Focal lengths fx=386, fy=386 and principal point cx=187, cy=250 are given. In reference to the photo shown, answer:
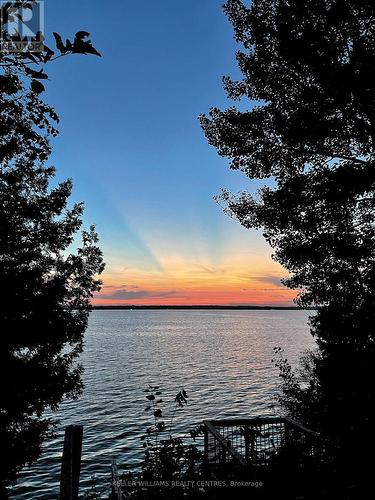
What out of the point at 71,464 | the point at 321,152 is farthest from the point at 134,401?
the point at 71,464

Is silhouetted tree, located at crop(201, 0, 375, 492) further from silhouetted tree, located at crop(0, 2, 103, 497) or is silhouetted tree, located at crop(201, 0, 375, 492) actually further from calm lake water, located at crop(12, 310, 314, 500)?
calm lake water, located at crop(12, 310, 314, 500)

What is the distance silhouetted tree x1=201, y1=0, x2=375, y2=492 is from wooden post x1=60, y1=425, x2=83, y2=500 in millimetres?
5639

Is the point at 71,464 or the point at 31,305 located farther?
the point at 31,305

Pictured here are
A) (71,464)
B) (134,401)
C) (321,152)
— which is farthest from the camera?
(134,401)

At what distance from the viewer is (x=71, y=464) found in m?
4.59

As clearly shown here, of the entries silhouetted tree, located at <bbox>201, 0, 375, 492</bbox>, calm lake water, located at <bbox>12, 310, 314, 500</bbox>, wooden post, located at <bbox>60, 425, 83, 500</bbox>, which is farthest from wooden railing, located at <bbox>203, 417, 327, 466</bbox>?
calm lake water, located at <bbox>12, 310, 314, 500</bbox>

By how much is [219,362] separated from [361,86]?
6390 cm

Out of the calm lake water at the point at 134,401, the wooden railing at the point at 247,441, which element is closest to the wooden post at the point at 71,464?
the wooden railing at the point at 247,441

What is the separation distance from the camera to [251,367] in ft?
205

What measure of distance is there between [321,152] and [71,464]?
9.77m

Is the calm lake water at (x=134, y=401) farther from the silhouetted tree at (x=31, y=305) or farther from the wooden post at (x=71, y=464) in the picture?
the wooden post at (x=71, y=464)

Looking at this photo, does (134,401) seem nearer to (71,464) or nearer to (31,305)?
(31,305)

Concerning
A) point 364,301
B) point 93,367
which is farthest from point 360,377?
point 93,367

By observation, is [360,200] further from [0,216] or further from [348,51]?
[0,216]
